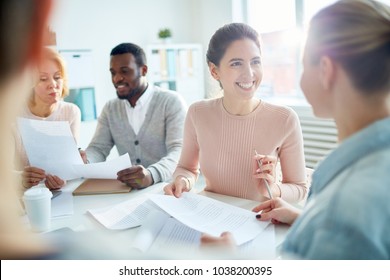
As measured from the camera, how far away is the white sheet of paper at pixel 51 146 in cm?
119

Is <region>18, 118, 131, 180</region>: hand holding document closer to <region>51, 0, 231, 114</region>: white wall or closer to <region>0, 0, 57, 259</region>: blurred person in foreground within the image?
<region>0, 0, 57, 259</region>: blurred person in foreground

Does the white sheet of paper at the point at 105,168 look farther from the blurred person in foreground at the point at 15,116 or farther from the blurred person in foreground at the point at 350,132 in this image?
the blurred person in foreground at the point at 15,116

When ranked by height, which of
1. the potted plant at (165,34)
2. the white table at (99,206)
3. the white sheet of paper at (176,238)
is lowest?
the white table at (99,206)

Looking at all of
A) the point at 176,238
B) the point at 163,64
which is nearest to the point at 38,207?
the point at 176,238

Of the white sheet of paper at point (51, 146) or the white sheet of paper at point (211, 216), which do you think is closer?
the white sheet of paper at point (211, 216)

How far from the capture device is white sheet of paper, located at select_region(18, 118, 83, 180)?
1188 mm

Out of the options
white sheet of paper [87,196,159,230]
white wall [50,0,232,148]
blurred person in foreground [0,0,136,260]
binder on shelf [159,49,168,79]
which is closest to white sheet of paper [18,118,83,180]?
white sheet of paper [87,196,159,230]

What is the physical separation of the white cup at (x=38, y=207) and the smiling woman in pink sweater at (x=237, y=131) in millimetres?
409

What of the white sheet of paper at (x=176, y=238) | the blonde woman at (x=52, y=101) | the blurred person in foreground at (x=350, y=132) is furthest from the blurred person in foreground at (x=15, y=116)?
the blonde woman at (x=52, y=101)

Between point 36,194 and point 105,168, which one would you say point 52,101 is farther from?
point 36,194

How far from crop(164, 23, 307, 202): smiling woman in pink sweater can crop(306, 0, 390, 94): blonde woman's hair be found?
25.7 inches

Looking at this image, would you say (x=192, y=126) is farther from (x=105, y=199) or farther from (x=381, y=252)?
(x=381, y=252)

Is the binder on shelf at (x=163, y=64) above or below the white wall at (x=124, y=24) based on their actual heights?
below
